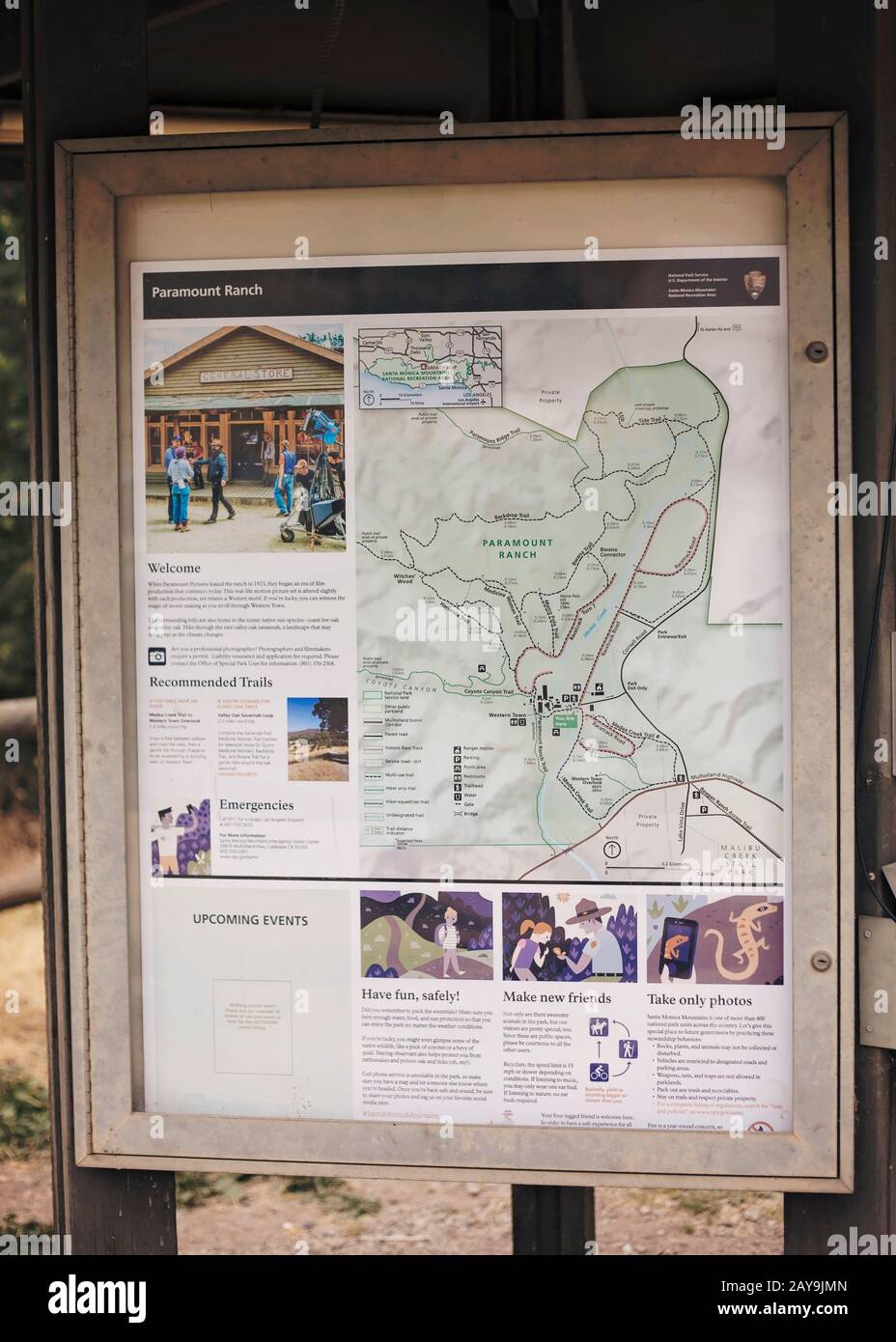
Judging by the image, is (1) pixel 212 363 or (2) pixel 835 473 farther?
(1) pixel 212 363

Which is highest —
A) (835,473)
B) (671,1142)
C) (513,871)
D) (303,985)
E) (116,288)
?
(116,288)

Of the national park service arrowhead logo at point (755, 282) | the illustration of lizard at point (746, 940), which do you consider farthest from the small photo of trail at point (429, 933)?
the national park service arrowhead logo at point (755, 282)

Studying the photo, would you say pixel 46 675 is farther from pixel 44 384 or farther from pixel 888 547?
pixel 888 547

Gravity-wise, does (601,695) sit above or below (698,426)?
below

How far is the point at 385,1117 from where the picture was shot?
2.19 metres

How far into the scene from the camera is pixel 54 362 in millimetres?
2223

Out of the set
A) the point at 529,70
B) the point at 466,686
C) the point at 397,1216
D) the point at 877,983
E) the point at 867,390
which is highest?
the point at 529,70

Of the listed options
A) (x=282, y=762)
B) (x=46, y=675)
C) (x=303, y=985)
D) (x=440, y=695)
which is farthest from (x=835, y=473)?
(x=46, y=675)

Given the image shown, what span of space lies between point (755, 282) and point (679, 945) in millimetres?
1281

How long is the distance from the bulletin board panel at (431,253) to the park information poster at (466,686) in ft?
0.14

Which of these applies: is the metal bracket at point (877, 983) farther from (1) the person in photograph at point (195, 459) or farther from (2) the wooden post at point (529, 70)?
(1) the person in photograph at point (195, 459)

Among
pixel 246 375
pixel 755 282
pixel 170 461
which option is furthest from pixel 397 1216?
pixel 755 282

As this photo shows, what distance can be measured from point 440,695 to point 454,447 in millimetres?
489

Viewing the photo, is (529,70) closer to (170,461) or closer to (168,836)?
(170,461)
